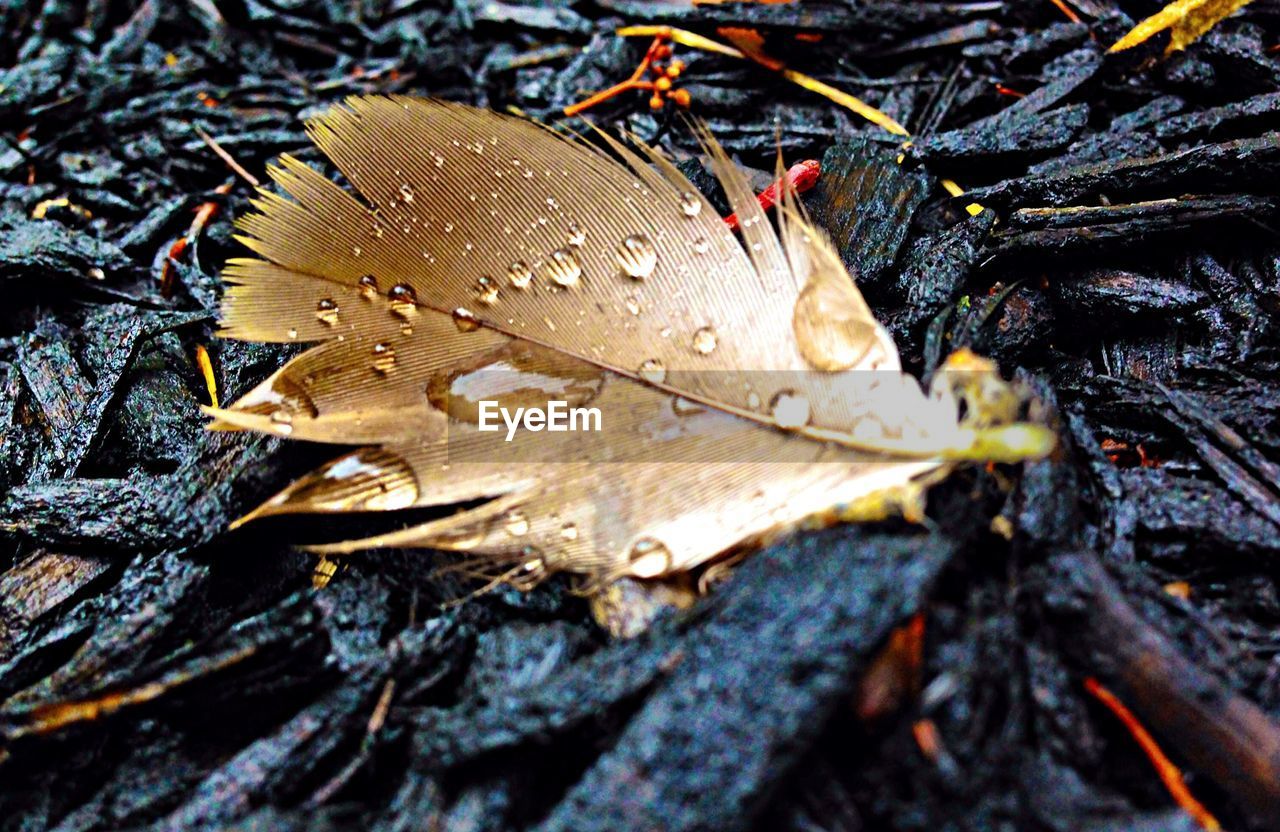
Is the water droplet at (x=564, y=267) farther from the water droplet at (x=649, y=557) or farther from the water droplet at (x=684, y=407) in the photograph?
the water droplet at (x=649, y=557)

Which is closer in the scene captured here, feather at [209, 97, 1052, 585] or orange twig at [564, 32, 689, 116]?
feather at [209, 97, 1052, 585]

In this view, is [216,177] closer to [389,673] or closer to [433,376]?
[433,376]

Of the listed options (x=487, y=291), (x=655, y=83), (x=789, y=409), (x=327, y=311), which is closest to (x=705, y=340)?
(x=789, y=409)

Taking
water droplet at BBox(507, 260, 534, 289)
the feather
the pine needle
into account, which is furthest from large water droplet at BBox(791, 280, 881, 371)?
the pine needle

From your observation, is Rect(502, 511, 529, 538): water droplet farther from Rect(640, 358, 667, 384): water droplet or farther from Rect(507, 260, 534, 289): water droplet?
Rect(507, 260, 534, 289): water droplet

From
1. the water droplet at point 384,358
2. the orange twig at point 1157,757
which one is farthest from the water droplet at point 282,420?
the orange twig at point 1157,757

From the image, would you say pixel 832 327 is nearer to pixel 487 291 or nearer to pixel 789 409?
pixel 789 409
